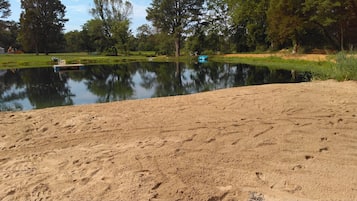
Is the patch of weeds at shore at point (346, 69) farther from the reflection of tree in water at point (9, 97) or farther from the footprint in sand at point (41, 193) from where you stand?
the reflection of tree in water at point (9, 97)

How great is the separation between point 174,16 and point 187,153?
4823 centimetres

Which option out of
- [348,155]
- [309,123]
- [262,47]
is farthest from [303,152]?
[262,47]

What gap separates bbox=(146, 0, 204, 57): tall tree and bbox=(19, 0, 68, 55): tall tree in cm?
1834

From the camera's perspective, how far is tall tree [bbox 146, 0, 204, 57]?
5019cm

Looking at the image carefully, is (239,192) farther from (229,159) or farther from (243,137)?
(243,137)

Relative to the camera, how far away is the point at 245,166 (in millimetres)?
4250

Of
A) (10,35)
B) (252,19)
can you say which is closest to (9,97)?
(252,19)

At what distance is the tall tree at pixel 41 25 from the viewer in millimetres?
52522

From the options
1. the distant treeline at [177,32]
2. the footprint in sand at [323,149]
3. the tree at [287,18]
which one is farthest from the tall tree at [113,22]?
the footprint in sand at [323,149]

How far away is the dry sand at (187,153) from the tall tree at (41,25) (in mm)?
50814

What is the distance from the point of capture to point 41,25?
179ft

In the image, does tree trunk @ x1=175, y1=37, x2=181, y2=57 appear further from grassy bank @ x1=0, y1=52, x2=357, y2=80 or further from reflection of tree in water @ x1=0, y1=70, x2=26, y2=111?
reflection of tree in water @ x1=0, y1=70, x2=26, y2=111

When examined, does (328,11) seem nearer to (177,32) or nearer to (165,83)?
(165,83)

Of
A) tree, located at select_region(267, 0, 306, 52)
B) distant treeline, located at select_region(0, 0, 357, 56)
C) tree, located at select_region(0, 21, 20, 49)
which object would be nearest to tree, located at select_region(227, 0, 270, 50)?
distant treeline, located at select_region(0, 0, 357, 56)
